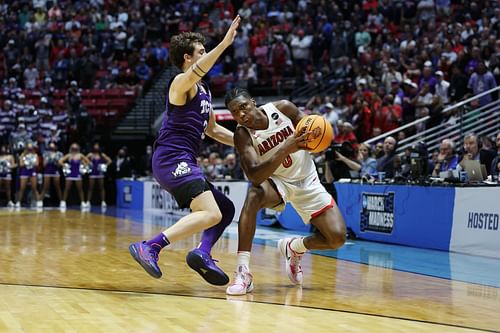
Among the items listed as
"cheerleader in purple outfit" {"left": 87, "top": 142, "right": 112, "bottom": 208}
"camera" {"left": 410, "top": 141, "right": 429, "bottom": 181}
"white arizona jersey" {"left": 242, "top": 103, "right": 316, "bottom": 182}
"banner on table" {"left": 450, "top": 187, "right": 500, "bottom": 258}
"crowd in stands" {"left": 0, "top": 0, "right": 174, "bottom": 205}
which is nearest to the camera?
"white arizona jersey" {"left": 242, "top": 103, "right": 316, "bottom": 182}

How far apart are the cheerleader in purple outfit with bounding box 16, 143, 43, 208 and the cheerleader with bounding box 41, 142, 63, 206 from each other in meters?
0.27

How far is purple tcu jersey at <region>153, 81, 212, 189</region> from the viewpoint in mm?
5734

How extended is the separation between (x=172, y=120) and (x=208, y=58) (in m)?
0.68

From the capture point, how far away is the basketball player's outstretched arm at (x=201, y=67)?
5.29 meters

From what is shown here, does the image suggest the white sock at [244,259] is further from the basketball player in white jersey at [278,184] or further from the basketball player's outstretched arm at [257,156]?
the basketball player's outstretched arm at [257,156]

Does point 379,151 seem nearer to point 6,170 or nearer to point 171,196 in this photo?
point 171,196

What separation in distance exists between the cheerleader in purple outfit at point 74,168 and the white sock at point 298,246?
14135 mm

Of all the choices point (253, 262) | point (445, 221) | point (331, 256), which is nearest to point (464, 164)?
point (445, 221)

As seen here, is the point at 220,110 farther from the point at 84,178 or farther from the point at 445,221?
the point at 445,221

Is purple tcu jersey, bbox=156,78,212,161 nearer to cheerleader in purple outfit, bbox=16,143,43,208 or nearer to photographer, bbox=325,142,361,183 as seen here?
photographer, bbox=325,142,361,183

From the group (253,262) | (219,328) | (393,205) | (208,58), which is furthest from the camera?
(393,205)

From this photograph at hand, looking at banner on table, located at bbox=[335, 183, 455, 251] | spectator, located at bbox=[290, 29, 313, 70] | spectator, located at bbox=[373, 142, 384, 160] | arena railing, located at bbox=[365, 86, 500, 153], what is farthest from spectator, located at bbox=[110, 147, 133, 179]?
banner on table, located at bbox=[335, 183, 455, 251]

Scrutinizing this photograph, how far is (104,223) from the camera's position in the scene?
548 inches

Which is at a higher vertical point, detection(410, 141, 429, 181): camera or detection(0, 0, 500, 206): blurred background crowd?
detection(0, 0, 500, 206): blurred background crowd
